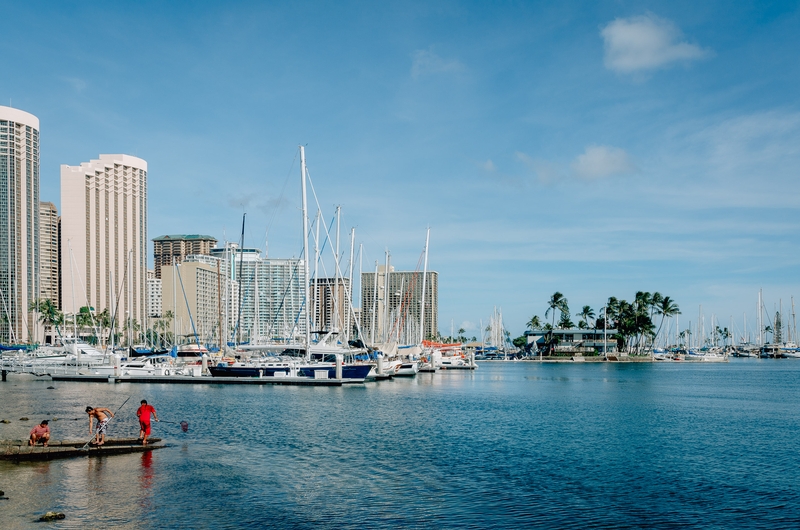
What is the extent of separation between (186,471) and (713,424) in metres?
39.7

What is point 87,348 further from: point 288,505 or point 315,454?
point 288,505

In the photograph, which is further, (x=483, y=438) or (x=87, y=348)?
(x=87, y=348)

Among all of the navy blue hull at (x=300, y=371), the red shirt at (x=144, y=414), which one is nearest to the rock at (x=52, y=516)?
the red shirt at (x=144, y=414)

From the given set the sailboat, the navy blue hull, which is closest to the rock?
the sailboat

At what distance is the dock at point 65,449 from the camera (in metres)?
32.7

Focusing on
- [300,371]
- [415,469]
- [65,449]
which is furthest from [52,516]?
[300,371]

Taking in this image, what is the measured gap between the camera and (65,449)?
3366 cm

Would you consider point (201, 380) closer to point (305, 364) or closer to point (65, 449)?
point (305, 364)

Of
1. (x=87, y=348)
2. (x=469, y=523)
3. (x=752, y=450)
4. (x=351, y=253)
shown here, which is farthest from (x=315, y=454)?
(x=87, y=348)

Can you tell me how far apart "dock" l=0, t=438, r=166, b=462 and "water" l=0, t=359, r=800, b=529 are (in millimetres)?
1022

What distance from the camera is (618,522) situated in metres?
25.3

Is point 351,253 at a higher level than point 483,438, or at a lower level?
higher

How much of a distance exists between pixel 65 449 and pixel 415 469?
53.9ft

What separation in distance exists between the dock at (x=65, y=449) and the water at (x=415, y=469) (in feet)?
3.35
